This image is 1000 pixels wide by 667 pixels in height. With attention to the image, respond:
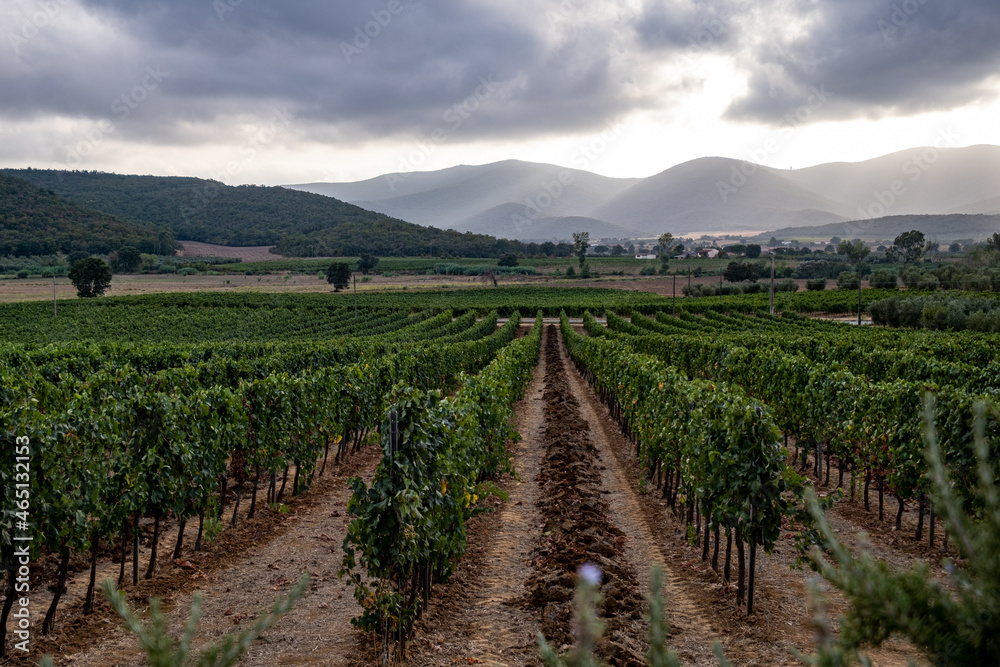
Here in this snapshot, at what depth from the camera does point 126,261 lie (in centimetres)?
11894

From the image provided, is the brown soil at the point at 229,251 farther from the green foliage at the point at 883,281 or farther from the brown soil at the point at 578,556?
the brown soil at the point at 578,556

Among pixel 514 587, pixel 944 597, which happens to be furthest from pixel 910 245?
pixel 944 597

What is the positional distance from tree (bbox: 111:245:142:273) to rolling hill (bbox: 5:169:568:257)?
3814 centimetres

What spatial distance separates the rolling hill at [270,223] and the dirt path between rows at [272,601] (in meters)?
152

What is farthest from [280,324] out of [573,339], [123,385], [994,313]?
[994,313]

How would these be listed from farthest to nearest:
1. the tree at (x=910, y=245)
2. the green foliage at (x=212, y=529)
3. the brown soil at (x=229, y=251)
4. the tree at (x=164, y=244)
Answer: the brown soil at (x=229, y=251) < the tree at (x=910, y=245) < the tree at (x=164, y=244) < the green foliage at (x=212, y=529)

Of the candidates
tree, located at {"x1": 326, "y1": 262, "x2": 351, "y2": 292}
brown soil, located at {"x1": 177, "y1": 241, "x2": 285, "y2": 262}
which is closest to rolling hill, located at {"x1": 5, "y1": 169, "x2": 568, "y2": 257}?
brown soil, located at {"x1": 177, "y1": 241, "x2": 285, "y2": 262}

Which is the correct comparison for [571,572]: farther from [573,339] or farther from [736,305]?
[736,305]

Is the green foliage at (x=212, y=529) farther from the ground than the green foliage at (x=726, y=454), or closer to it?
closer to it

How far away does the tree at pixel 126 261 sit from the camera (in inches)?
4641

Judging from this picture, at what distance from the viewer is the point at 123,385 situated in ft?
45.3

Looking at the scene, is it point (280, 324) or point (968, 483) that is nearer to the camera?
point (968, 483)

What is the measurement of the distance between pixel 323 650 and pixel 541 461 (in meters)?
8.87

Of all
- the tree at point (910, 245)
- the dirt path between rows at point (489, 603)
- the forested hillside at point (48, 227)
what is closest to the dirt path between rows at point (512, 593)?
the dirt path between rows at point (489, 603)
